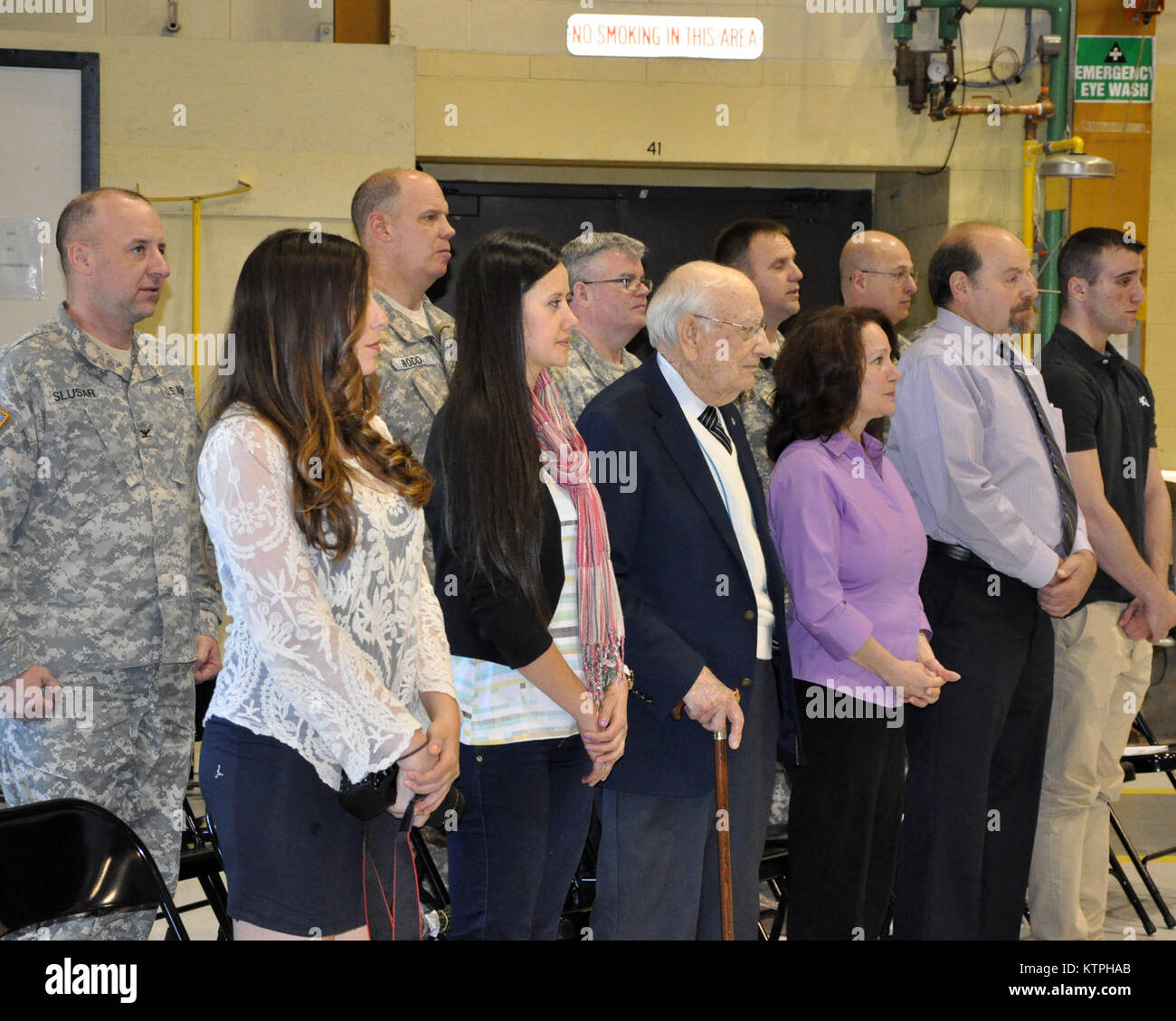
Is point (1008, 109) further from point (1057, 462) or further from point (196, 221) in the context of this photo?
point (196, 221)

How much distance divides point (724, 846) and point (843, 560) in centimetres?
67

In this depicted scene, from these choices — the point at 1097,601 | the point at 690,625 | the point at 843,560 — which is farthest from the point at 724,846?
the point at 1097,601

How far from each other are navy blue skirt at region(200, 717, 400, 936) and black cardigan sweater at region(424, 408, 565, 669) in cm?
48

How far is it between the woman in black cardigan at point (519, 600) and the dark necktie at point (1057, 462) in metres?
1.36

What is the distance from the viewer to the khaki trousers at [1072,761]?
11.3 feet

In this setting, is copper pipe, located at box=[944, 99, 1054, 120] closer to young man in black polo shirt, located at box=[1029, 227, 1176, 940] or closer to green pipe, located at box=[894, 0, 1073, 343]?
green pipe, located at box=[894, 0, 1073, 343]

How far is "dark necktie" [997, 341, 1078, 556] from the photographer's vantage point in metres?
3.20

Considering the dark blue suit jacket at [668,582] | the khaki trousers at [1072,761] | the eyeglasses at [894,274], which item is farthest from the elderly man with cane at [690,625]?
the eyeglasses at [894,274]

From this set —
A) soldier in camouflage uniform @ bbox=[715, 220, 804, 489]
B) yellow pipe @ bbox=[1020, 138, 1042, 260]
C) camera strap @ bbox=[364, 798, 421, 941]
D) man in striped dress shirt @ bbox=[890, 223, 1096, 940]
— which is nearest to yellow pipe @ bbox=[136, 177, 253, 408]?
soldier in camouflage uniform @ bbox=[715, 220, 804, 489]

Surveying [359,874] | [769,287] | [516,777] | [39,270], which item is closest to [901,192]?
[769,287]
